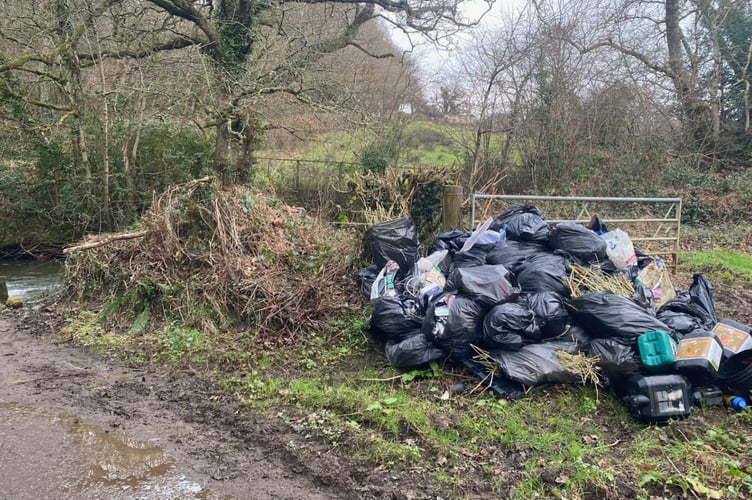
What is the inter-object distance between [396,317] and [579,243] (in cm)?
179

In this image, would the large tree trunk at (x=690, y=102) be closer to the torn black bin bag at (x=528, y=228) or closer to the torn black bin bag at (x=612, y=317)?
Result: the torn black bin bag at (x=528, y=228)

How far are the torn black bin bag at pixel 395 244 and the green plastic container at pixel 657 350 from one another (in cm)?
229

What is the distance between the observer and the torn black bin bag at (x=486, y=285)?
412 cm

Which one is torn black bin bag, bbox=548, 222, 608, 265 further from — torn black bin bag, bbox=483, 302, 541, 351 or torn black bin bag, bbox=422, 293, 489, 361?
torn black bin bag, bbox=422, 293, 489, 361

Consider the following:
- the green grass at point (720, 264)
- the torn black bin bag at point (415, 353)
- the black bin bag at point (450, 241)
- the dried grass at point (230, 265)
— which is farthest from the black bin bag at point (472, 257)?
the green grass at point (720, 264)

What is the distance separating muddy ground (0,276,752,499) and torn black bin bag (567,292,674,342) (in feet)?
6.24

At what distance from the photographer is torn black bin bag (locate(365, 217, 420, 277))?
5.27 metres

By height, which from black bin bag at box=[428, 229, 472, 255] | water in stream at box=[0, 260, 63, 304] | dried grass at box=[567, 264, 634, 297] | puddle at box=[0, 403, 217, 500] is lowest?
puddle at box=[0, 403, 217, 500]

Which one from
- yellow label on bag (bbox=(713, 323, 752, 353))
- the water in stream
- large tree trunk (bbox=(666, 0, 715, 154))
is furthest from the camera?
large tree trunk (bbox=(666, 0, 715, 154))

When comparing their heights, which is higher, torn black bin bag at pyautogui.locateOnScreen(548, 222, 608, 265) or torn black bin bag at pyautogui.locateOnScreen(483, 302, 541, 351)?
torn black bin bag at pyautogui.locateOnScreen(548, 222, 608, 265)

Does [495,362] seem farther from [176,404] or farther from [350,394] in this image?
[176,404]

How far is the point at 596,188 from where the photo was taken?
43.1 feet

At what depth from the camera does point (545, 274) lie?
4.32m

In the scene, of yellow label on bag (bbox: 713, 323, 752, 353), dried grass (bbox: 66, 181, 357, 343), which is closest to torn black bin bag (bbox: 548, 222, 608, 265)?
yellow label on bag (bbox: 713, 323, 752, 353)
